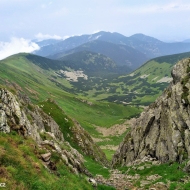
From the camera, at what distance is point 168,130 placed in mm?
45406

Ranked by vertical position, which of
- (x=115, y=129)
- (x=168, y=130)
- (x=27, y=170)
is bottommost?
(x=115, y=129)

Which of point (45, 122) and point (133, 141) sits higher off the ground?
point (45, 122)

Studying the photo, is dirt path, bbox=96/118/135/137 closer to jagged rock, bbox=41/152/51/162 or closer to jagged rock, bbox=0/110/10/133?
jagged rock, bbox=41/152/51/162

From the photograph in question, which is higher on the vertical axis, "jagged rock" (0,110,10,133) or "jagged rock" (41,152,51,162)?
"jagged rock" (0,110,10,133)

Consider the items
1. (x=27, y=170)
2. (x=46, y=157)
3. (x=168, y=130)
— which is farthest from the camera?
(x=168, y=130)

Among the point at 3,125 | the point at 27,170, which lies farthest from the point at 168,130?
the point at 27,170

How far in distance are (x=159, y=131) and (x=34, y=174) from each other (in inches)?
1393

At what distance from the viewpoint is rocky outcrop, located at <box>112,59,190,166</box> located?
40750mm

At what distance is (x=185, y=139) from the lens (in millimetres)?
39594

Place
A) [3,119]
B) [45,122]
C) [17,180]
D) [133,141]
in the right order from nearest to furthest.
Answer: [17,180] → [3,119] → [133,141] → [45,122]

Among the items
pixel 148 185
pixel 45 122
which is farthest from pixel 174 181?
pixel 45 122

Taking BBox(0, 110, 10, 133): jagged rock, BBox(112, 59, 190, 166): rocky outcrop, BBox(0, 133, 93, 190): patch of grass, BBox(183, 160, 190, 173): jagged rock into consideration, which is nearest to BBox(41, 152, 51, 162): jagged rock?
BBox(0, 133, 93, 190): patch of grass

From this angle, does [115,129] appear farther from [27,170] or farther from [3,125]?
[27,170]

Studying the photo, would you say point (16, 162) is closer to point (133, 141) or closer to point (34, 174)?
point (34, 174)
